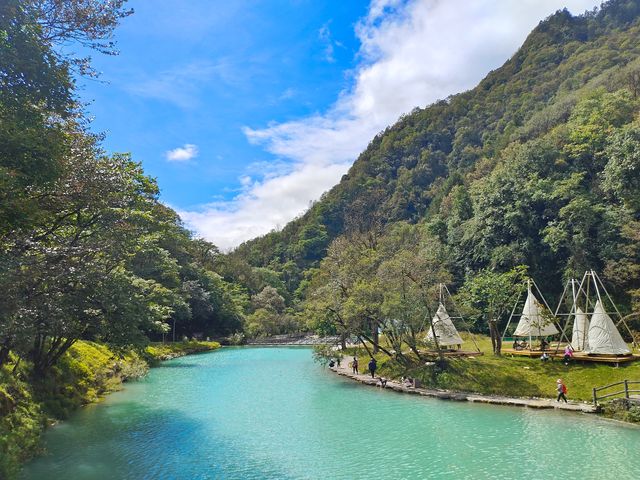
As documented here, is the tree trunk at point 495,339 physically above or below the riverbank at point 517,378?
above

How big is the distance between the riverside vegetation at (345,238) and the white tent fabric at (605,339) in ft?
12.6

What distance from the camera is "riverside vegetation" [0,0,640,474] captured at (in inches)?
409

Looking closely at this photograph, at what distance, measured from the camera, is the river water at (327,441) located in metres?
13.7

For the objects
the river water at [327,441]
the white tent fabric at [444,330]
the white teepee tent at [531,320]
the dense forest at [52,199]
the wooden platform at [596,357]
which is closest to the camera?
the dense forest at [52,199]

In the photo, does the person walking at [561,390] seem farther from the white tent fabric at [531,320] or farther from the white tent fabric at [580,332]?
the white tent fabric at [531,320]

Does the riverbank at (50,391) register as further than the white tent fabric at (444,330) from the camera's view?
No

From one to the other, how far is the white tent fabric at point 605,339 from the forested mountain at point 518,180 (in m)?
9.37

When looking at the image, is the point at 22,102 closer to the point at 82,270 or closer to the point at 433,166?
the point at 82,270

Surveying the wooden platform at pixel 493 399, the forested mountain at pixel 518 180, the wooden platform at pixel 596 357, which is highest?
the forested mountain at pixel 518 180

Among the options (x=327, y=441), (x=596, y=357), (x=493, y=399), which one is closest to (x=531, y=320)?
(x=596, y=357)

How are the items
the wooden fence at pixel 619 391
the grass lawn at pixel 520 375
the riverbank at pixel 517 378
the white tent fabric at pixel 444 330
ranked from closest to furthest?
the wooden fence at pixel 619 391
the riverbank at pixel 517 378
the grass lawn at pixel 520 375
the white tent fabric at pixel 444 330

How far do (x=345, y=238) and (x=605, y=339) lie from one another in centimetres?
3818

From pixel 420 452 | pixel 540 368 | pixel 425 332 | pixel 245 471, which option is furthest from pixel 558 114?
pixel 245 471

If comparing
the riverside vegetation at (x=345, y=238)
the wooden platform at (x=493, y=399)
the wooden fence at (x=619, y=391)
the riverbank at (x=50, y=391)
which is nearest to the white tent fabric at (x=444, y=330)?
the riverside vegetation at (x=345, y=238)
